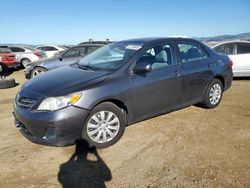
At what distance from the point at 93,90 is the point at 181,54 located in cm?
203

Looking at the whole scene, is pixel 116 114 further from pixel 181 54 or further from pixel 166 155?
pixel 181 54

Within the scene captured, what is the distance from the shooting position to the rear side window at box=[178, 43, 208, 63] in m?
4.81

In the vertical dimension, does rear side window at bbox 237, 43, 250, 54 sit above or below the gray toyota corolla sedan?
above

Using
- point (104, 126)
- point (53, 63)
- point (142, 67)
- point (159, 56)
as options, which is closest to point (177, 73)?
point (159, 56)

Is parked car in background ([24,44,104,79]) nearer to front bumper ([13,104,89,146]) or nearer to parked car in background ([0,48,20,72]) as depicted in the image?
parked car in background ([0,48,20,72])

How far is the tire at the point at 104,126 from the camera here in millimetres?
3693

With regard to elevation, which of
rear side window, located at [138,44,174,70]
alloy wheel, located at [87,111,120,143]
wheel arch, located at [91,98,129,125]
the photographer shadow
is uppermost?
rear side window, located at [138,44,174,70]

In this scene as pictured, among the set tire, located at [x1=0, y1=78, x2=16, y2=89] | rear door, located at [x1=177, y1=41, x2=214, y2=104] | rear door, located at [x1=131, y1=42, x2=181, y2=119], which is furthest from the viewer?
tire, located at [x1=0, y1=78, x2=16, y2=89]

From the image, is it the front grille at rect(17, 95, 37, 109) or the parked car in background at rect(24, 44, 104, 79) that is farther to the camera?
the parked car in background at rect(24, 44, 104, 79)

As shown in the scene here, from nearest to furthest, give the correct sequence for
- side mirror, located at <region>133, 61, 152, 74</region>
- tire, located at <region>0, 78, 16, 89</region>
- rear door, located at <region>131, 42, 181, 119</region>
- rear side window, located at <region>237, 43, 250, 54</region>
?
side mirror, located at <region>133, 61, 152, 74</region> → rear door, located at <region>131, 42, 181, 119</region> → tire, located at <region>0, 78, 16, 89</region> → rear side window, located at <region>237, 43, 250, 54</region>

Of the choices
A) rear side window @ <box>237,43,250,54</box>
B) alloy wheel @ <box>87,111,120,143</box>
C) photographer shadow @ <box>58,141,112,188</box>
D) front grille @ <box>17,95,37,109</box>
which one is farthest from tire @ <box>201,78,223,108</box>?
rear side window @ <box>237,43,250,54</box>

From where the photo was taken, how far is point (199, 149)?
12.3 feet

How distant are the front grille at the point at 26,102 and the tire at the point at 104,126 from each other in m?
0.82

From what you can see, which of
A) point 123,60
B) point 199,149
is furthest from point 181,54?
point 199,149
